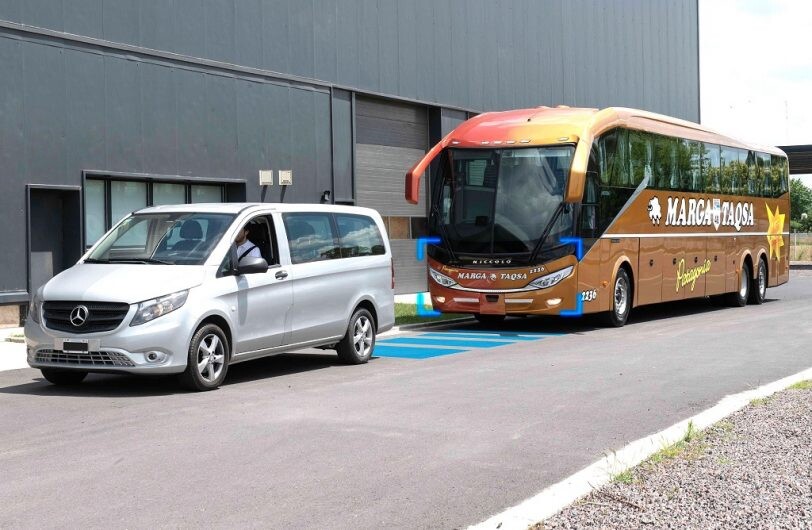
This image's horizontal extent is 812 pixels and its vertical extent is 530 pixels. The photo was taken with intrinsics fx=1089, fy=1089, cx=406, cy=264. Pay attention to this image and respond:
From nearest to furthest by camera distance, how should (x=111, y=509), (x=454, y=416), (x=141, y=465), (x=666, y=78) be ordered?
(x=111, y=509) → (x=141, y=465) → (x=454, y=416) → (x=666, y=78)

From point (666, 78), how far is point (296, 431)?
38.3 m

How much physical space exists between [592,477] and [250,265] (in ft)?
18.7

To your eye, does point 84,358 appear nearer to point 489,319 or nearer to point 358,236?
point 358,236

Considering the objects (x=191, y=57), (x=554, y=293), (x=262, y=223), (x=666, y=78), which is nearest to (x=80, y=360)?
(x=262, y=223)

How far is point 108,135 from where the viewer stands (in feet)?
65.7

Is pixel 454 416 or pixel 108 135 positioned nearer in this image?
pixel 454 416

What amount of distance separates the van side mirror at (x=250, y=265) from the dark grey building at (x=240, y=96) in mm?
8294

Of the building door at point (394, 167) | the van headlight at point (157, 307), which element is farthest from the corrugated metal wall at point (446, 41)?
the van headlight at point (157, 307)

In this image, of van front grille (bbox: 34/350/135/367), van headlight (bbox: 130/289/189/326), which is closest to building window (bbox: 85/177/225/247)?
van front grille (bbox: 34/350/135/367)

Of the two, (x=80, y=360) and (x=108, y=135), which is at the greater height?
(x=108, y=135)

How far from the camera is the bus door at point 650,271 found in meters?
20.4

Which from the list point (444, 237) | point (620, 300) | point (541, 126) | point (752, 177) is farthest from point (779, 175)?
point (444, 237)

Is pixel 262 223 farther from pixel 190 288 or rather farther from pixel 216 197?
pixel 216 197

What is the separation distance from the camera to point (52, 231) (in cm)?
1947
